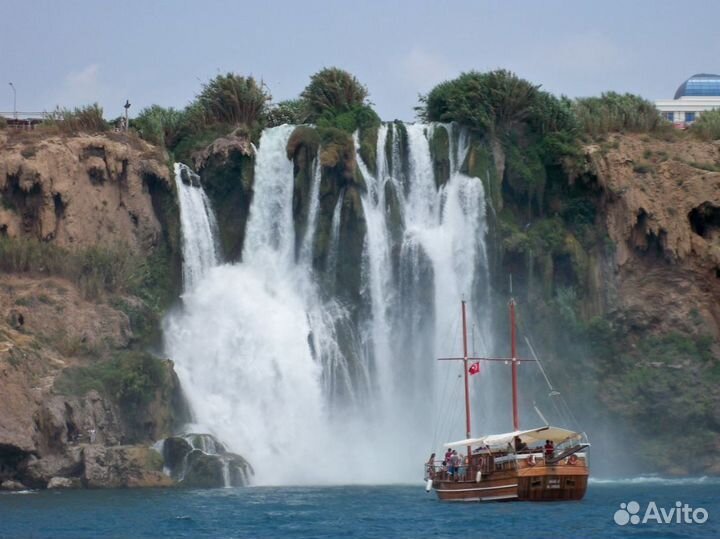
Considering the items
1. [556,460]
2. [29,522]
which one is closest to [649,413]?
[556,460]

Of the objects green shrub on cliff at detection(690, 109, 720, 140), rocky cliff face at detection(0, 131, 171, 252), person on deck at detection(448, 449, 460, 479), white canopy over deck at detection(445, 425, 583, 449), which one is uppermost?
green shrub on cliff at detection(690, 109, 720, 140)

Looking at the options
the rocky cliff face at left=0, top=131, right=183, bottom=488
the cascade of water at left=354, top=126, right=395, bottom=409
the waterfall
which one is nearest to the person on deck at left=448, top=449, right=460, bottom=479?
the waterfall

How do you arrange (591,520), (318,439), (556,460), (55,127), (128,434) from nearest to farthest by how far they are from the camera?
(591,520)
(556,460)
(128,434)
(318,439)
(55,127)

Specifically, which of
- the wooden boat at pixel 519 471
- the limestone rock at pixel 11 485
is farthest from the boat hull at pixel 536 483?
the limestone rock at pixel 11 485

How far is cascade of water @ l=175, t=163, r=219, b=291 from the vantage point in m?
89.9

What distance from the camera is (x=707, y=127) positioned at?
9962cm

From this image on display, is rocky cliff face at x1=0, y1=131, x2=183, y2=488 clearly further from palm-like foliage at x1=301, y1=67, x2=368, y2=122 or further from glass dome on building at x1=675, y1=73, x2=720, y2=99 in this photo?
glass dome on building at x1=675, y1=73, x2=720, y2=99

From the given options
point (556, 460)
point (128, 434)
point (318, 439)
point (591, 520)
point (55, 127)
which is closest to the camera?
point (591, 520)

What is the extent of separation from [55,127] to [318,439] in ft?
70.8

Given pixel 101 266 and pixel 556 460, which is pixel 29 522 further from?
pixel 101 266

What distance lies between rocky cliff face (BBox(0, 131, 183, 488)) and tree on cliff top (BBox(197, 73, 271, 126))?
610 cm

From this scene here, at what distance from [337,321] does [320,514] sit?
85.3ft

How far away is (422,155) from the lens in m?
93.1

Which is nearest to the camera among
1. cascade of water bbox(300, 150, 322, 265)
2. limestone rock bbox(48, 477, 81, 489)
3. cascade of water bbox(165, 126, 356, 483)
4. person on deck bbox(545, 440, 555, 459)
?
person on deck bbox(545, 440, 555, 459)
